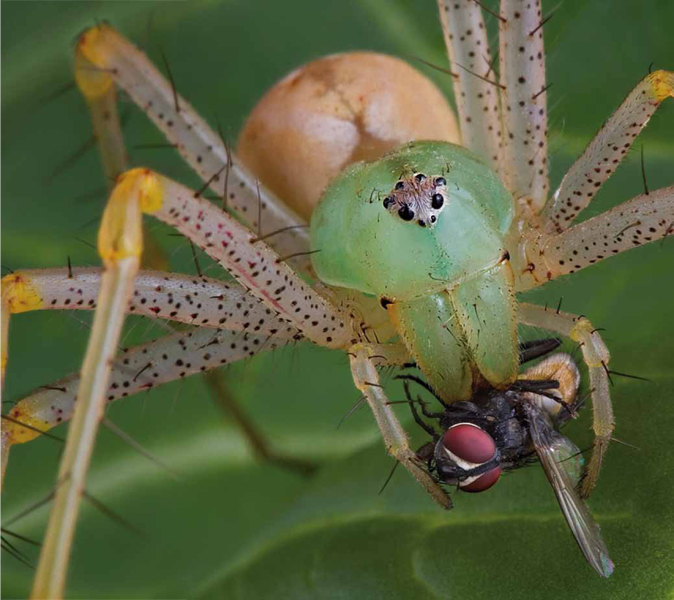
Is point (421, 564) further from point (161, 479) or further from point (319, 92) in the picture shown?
point (319, 92)

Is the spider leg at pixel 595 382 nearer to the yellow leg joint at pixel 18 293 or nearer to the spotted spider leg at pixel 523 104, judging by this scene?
the spotted spider leg at pixel 523 104

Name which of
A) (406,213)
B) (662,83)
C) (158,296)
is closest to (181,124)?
(158,296)

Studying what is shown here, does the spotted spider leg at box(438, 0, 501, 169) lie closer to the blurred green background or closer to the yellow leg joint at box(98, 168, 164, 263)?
the blurred green background

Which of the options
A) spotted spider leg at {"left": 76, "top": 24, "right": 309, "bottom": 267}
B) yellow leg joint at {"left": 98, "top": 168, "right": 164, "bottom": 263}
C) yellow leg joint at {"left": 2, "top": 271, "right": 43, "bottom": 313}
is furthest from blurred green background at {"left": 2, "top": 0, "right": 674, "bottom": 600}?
yellow leg joint at {"left": 98, "top": 168, "right": 164, "bottom": 263}

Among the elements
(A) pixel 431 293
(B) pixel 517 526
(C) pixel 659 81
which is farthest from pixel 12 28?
(B) pixel 517 526

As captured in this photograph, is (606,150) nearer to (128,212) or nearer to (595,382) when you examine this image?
(595,382)

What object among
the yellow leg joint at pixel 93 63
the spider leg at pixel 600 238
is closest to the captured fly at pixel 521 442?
the spider leg at pixel 600 238
